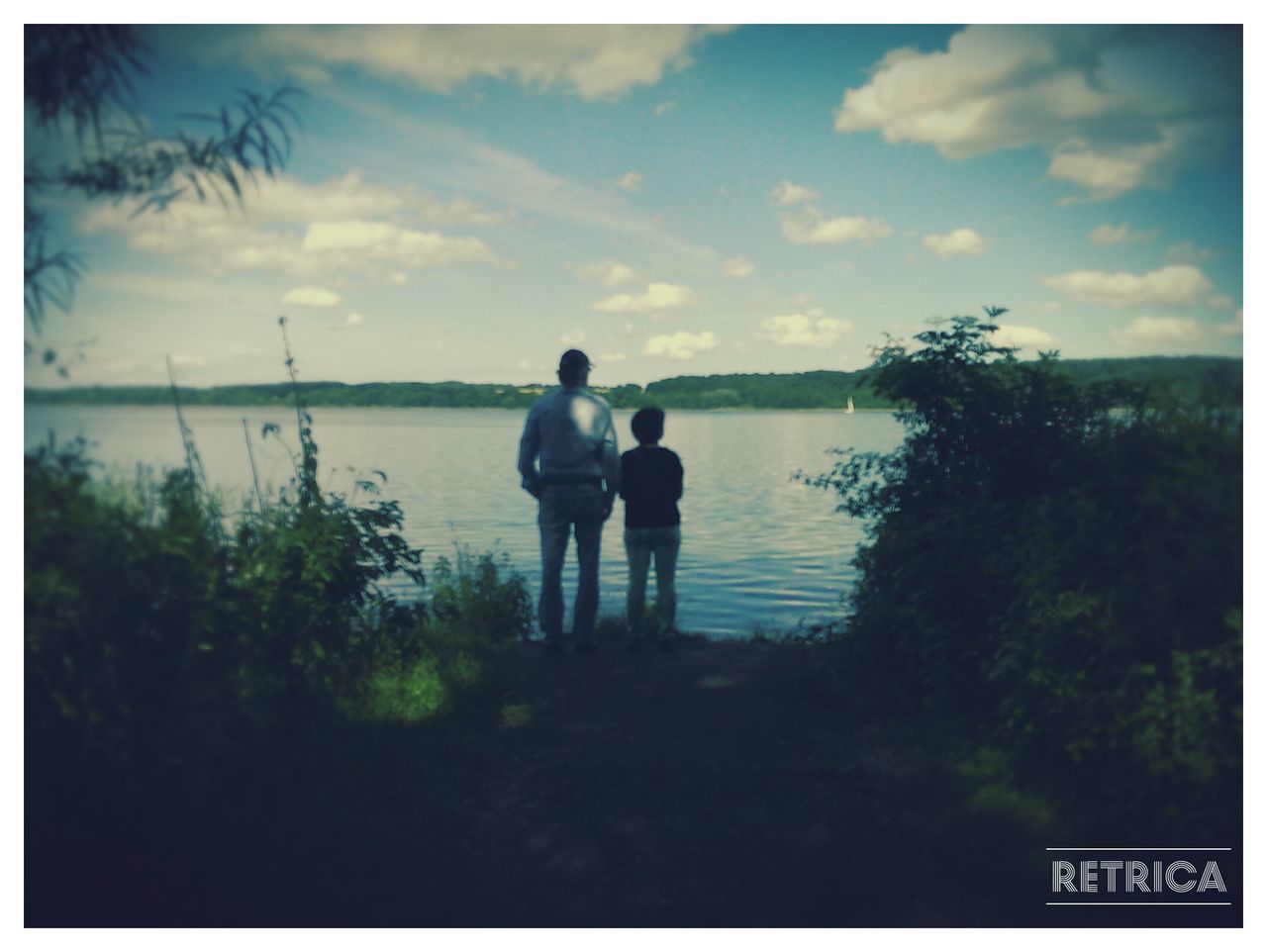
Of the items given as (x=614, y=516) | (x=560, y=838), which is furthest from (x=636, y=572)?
(x=614, y=516)

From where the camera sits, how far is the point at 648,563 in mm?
7367

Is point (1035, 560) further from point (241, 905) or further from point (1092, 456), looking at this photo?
point (241, 905)

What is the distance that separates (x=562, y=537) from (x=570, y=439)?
0.81 metres

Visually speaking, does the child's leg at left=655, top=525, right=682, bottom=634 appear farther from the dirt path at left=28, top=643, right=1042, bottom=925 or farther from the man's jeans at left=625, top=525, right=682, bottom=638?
the dirt path at left=28, top=643, right=1042, bottom=925

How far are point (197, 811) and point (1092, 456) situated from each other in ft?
15.5

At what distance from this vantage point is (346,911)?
3420 mm

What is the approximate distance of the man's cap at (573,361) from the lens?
281 inches

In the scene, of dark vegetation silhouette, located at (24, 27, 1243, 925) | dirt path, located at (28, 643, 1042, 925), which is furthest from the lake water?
dirt path, located at (28, 643, 1042, 925)

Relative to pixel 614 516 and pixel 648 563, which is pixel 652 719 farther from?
pixel 614 516

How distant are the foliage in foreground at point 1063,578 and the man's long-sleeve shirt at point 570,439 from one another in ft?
6.08

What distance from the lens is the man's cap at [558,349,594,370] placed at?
7.12 meters

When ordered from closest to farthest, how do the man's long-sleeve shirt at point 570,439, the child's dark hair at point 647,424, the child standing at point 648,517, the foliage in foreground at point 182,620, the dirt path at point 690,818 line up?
the foliage in foreground at point 182,620 → the dirt path at point 690,818 → the man's long-sleeve shirt at point 570,439 → the child standing at point 648,517 → the child's dark hair at point 647,424

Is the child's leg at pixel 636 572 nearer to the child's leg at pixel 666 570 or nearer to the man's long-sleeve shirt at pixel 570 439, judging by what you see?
the child's leg at pixel 666 570

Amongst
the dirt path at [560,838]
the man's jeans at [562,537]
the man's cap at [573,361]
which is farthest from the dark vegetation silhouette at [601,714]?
the man's cap at [573,361]
